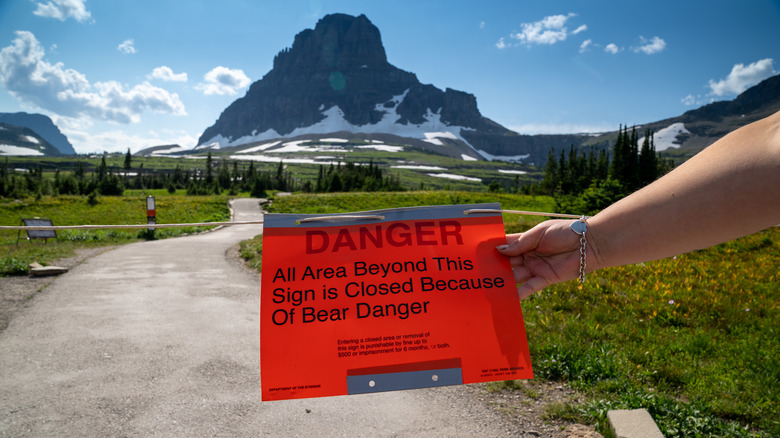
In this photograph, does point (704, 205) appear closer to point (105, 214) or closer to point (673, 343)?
point (673, 343)

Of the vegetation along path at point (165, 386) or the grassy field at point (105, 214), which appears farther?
the grassy field at point (105, 214)

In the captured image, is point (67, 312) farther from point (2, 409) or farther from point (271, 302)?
point (271, 302)

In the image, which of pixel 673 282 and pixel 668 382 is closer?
pixel 668 382

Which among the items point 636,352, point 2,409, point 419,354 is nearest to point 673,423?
point 636,352

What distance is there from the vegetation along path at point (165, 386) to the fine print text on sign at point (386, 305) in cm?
256

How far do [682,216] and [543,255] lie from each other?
0.74 m

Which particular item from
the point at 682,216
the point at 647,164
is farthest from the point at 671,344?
the point at 647,164

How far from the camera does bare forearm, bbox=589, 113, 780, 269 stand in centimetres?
180

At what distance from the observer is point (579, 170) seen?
82062mm

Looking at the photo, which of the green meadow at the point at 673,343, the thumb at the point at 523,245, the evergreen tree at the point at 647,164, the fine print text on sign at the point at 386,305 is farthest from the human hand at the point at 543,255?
the evergreen tree at the point at 647,164

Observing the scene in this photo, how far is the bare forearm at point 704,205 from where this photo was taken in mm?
1804

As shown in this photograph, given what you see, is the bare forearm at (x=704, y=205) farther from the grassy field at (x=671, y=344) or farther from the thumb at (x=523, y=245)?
the grassy field at (x=671, y=344)

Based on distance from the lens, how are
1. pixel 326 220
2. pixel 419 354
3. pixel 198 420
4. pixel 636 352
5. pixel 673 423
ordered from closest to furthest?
pixel 419 354, pixel 326 220, pixel 673 423, pixel 198 420, pixel 636 352

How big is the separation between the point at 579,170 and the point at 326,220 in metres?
88.7
